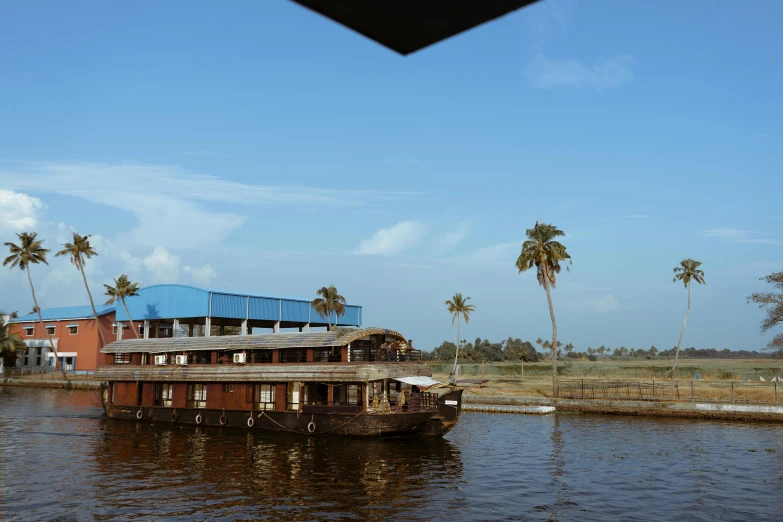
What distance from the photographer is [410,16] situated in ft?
8.61

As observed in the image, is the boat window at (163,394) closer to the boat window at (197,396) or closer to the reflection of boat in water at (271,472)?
the boat window at (197,396)

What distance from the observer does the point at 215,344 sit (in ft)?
139

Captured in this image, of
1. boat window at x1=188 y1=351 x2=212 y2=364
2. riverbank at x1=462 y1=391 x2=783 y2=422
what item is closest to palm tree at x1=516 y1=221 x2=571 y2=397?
riverbank at x1=462 y1=391 x2=783 y2=422

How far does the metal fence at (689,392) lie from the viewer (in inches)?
1832

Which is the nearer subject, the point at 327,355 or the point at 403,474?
the point at 403,474

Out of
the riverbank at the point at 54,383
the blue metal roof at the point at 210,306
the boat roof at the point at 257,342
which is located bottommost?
the riverbank at the point at 54,383

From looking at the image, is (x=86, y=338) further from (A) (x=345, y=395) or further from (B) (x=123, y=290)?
(A) (x=345, y=395)

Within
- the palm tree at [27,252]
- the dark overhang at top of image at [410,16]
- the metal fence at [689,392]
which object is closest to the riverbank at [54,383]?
the palm tree at [27,252]

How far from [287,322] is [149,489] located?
5441 centimetres

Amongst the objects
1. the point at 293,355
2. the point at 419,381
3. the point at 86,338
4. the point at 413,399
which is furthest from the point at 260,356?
the point at 86,338

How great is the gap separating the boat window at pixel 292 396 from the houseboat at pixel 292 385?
0.06m

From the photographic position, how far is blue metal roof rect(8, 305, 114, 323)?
88062 millimetres

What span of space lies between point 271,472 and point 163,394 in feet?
69.0

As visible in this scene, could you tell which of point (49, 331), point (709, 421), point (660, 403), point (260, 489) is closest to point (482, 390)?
point (660, 403)
